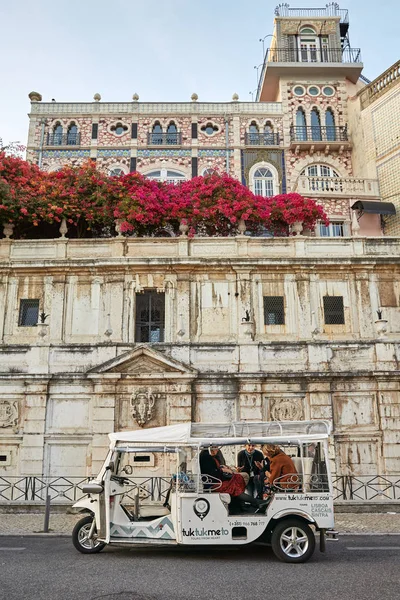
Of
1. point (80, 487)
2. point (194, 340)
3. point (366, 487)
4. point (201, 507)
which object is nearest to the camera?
point (201, 507)

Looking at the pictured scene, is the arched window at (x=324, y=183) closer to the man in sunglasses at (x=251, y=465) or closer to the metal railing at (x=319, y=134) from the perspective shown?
the metal railing at (x=319, y=134)

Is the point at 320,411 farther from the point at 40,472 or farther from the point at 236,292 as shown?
the point at 40,472

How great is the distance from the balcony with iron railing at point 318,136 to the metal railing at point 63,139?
11059 mm

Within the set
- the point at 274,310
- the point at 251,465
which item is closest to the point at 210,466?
the point at 251,465

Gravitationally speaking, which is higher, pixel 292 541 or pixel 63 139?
pixel 63 139

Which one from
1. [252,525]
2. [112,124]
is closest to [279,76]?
[112,124]

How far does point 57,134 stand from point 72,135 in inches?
31.3

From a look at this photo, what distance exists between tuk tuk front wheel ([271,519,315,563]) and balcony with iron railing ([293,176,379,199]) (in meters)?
18.7

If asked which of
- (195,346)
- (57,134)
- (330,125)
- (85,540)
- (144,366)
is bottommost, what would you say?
(85,540)

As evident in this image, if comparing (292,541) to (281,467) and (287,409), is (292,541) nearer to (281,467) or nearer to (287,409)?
(281,467)

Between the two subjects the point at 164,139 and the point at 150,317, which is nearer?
the point at 150,317

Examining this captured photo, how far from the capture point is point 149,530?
976 centimetres

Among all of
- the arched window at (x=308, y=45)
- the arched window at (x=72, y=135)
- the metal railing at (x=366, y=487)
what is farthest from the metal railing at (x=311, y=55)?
the metal railing at (x=366, y=487)

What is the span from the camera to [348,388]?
63.2ft
